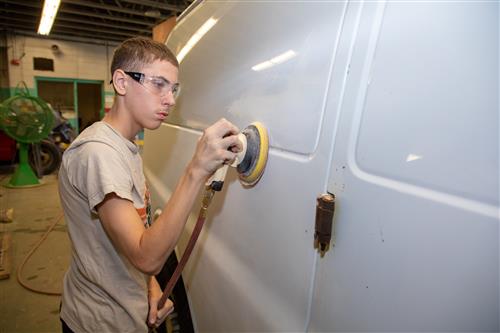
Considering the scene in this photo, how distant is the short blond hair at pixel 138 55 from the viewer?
1.11 metres

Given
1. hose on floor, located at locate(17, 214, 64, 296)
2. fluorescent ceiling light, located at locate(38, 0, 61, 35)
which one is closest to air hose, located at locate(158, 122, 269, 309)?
hose on floor, located at locate(17, 214, 64, 296)

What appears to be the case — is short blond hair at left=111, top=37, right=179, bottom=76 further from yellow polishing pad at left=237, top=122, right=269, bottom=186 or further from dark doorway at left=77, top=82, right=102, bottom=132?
dark doorway at left=77, top=82, right=102, bottom=132

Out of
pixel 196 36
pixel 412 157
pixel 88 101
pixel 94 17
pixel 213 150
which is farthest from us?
pixel 88 101

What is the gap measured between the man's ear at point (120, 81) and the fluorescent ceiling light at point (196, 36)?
0.61 meters

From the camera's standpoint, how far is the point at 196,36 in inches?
68.3

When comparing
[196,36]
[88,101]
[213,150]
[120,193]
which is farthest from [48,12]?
[88,101]

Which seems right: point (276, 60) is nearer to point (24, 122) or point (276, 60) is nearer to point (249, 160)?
point (249, 160)

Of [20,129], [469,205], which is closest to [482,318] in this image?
[469,205]

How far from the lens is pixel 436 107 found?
589mm

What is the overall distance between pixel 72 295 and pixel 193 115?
35.6 inches

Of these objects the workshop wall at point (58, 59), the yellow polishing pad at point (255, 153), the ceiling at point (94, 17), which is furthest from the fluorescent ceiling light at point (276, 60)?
the workshop wall at point (58, 59)

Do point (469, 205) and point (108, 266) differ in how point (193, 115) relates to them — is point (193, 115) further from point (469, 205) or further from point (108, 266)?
point (469, 205)

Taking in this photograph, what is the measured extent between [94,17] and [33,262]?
25.5ft

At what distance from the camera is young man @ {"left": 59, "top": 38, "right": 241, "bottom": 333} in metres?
0.89
